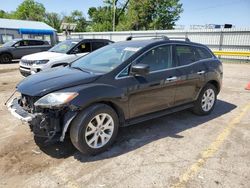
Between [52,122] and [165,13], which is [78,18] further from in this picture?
[52,122]

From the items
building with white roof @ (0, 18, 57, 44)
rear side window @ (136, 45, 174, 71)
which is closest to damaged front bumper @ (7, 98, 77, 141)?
rear side window @ (136, 45, 174, 71)

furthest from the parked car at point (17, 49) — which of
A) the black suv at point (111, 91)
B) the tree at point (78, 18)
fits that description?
the tree at point (78, 18)

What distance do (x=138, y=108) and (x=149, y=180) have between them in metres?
1.35

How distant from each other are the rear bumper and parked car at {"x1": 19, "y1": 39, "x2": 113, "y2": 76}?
437 cm

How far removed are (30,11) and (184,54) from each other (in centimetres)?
8534

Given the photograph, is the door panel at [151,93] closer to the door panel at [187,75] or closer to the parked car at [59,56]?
the door panel at [187,75]

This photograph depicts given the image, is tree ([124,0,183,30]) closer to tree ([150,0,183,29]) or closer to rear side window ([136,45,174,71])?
tree ([150,0,183,29])

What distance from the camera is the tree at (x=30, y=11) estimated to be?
260ft

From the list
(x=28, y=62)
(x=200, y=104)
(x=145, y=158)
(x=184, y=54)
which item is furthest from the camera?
(x=28, y=62)

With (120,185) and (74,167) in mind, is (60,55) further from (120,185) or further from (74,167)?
(120,185)

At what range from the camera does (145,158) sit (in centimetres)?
370

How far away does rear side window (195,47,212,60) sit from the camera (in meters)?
5.46

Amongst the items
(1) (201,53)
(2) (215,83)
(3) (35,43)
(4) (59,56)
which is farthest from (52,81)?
(3) (35,43)

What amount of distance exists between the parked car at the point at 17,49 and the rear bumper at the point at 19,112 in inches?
515
